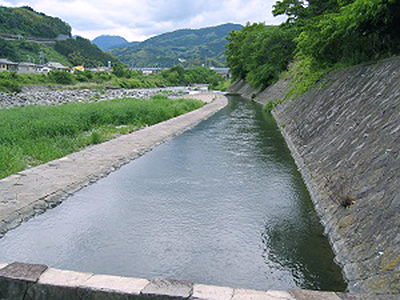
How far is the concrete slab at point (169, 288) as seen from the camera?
168 inches

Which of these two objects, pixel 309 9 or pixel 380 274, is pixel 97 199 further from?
pixel 309 9

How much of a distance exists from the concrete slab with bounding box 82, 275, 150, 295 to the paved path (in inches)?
140

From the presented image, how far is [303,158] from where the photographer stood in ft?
40.7

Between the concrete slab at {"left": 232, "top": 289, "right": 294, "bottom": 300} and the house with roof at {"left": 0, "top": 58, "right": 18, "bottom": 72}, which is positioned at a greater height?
the house with roof at {"left": 0, "top": 58, "right": 18, "bottom": 72}

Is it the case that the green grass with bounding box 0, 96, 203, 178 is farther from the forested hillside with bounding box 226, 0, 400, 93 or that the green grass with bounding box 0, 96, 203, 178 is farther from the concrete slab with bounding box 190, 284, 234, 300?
the forested hillside with bounding box 226, 0, 400, 93

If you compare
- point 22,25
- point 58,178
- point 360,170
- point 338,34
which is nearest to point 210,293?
point 360,170

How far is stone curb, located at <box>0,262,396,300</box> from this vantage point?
14.1ft

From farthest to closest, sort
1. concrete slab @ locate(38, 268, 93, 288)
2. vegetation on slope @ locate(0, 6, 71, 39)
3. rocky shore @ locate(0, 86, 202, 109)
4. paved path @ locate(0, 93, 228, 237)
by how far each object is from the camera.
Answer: vegetation on slope @ locate(0, 6, 71, 39) < rocky shore @ locate(0, 86, 202, 109) < paved path @ locate(0, 93, 228, 237) < concrete slab @ locate(38, 268, 93, 288)

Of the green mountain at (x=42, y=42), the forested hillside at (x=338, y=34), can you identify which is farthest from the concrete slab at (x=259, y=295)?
the green mountain at (x=42, y=42)

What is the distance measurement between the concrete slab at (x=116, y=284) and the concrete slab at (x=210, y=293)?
684 mm

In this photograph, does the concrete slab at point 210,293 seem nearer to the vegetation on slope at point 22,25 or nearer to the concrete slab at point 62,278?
the concrete slab at point 62,278

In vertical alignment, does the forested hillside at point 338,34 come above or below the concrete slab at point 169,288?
above

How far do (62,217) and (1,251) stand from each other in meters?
1.68

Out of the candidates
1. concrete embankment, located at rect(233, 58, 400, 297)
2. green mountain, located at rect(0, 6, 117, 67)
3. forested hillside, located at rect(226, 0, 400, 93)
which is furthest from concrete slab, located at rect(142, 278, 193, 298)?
green mountain, located at rect(0, 6, 117, 67)
